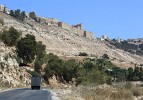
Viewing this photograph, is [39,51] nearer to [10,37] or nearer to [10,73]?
[10,37]

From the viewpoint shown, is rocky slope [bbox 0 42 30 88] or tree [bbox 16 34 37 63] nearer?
rocky slope [bbox 0 42 30 88]

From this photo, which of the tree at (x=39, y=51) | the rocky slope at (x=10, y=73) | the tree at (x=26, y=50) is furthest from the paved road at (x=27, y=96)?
the tree at (x=39, y=51)

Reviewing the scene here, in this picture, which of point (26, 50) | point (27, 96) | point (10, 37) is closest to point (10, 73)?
point (26, 50)

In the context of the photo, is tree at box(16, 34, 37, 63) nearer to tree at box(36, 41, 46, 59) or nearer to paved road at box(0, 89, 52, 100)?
tree at box(36, 41, 46, 59)

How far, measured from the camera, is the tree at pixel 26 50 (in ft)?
301

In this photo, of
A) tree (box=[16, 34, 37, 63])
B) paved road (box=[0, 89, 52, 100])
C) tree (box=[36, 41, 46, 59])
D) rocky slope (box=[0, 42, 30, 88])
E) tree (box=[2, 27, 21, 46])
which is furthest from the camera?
tree (box=[36, 41, 46, 59])

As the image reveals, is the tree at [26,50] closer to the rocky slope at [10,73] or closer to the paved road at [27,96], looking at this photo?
the rocky slope at [10,73]

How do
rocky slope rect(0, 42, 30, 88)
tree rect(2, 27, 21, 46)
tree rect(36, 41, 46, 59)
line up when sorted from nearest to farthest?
rocky slope rect(0, 42, 30, 88)
tree rect(2, 27, 21, 46)
tree rect(36, 41, 46, 59)

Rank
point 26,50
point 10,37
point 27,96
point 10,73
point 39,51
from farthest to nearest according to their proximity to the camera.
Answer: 1. point 39,51
2. point 10,37
3. point 26,50
4. point 10,73
5. point 27,96

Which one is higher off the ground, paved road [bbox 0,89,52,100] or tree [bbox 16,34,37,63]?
tree [bbox 16,34,37,63]

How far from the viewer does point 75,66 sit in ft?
334

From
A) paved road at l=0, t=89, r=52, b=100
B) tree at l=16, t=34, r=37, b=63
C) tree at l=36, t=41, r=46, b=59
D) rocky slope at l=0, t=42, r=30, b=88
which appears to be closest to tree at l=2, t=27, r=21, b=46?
tree at l=16, t=34, r=37, b=63

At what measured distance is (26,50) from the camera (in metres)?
92.6

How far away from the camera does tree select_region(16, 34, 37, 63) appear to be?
301ft
